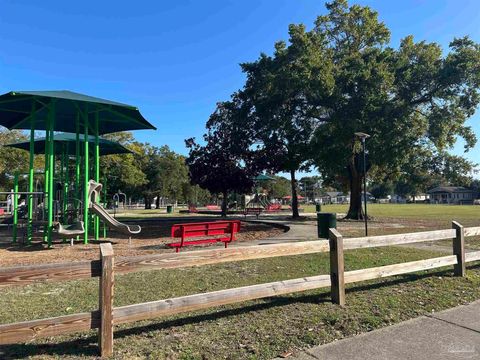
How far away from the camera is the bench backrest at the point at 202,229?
1091 cm

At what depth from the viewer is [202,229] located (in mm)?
11469

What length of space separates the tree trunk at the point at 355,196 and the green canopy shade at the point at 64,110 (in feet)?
57.0

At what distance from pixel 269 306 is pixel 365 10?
25876mm

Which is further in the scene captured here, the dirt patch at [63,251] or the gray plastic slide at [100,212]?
the gray plastic slide at [100,212]

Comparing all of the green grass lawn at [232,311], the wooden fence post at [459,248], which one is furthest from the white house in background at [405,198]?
the green grass lawn at [232,311]

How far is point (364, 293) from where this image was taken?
616 cm

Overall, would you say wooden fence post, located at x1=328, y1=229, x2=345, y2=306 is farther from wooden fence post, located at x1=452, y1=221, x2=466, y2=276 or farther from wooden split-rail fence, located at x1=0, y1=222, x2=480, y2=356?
wooden fence post, located at x1=452, y1=221, x2=466, y2=276

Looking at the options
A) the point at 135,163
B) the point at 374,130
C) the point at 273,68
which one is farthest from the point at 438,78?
the point at 135,163

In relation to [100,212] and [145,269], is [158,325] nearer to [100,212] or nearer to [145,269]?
[145,269]

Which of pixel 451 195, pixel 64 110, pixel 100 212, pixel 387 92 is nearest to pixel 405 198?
pixel 451 195

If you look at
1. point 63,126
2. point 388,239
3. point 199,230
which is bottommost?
point 199,230

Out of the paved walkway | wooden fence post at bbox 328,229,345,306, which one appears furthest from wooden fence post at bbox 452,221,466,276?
wooden fence post at bbox 328,229,345,306

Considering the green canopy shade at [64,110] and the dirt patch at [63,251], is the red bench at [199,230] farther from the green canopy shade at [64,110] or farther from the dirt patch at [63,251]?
the green canopy shade at [64,110]

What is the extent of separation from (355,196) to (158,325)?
25.5 metres
